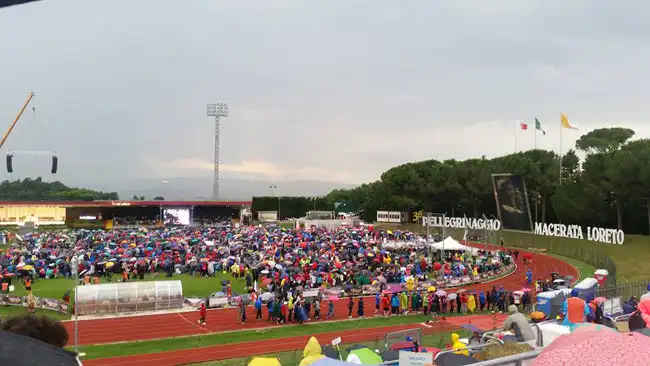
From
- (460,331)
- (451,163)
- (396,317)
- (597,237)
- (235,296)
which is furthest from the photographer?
(451,163)

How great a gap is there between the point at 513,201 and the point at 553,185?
21395mm

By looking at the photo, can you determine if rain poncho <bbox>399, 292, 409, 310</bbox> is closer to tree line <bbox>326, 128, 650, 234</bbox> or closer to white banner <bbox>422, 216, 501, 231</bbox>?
tree line <bbox>326, 128, 650, 234</bbox>

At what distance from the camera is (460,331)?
736 inches

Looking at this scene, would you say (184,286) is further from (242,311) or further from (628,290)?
(628,290)

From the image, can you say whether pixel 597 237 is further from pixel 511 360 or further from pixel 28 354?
pixel 28 354

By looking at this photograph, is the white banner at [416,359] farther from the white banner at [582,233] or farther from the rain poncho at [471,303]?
the white banner at [582,233]

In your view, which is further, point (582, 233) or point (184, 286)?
point (582, 233)

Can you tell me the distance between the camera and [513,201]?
169 ft

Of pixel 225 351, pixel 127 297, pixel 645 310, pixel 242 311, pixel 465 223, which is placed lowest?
pixel 225 351

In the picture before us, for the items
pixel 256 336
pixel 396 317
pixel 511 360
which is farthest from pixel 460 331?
pixel 511 360

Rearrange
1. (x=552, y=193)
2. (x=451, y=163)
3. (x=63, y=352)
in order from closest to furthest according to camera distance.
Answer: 1. (x=63, y=352)
2. (x=552, y=193)
3. (x=451, y=163)

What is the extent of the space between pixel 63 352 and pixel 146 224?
309ft

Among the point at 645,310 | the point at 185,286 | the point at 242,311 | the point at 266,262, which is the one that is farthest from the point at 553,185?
the point at 645,310

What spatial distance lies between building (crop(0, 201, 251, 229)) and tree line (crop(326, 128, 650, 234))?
94.4 feet
